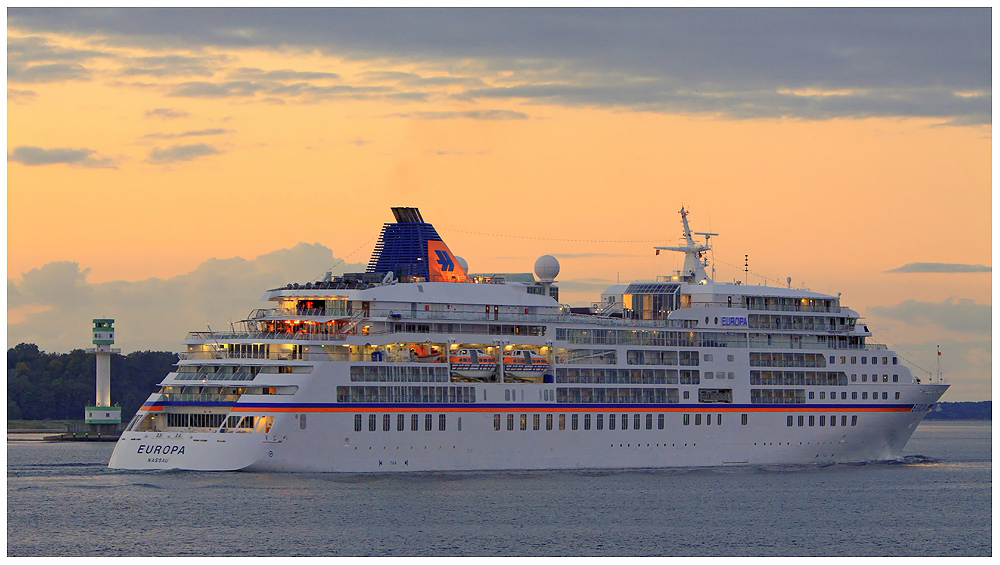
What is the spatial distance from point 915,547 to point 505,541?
1403 cm

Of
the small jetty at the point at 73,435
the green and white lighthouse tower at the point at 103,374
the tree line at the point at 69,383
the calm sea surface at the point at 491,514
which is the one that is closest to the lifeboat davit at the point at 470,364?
the calm sea surface at the point at 491,514

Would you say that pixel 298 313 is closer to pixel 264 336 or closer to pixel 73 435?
pixel 264 336

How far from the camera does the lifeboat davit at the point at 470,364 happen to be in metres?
69.8

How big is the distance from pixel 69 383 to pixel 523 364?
282 feet

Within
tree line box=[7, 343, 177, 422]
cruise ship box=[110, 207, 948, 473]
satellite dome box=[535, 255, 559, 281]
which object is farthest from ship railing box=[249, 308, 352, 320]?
tree line box=[7, 343, 177, 422]

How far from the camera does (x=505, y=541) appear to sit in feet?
172

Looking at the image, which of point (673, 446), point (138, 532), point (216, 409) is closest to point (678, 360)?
point (673, 446)

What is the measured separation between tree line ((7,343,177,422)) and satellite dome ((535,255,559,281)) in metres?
75.6

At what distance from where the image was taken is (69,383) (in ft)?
481

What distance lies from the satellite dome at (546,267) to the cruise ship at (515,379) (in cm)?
11

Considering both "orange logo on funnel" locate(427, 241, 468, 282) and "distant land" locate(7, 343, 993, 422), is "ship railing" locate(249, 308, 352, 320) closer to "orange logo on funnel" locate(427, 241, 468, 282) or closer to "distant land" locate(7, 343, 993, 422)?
"orange logo on funnel" locate(427, 241, 468, 282)

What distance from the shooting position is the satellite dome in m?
78.7

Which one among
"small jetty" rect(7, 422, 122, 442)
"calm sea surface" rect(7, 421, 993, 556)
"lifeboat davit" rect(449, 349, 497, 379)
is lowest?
"calm sea surface" rect(7, 421, 993, 556)

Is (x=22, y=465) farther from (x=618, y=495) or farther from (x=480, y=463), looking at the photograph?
(x=618, y=495)
